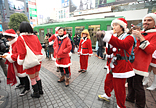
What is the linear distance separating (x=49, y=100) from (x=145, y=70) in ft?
8.08

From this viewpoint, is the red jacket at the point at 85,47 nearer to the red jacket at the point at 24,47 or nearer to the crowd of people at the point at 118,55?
the crowd of people at the point at 118,55

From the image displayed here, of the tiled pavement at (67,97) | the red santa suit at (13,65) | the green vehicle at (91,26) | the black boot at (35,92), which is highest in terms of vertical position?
the green vehicle at (91,26)

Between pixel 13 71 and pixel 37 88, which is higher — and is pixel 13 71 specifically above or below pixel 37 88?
above

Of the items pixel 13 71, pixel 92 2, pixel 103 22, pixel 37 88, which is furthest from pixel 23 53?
pixel 92 2

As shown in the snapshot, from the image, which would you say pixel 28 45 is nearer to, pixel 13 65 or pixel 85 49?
pixel 13 65

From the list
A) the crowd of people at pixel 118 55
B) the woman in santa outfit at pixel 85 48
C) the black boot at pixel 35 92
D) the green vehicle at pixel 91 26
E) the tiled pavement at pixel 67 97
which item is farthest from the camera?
the green vehicle at pixel 91 26

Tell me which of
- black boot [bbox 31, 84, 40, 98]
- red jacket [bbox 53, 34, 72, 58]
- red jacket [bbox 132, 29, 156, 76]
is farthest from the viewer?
red jacket [bbox 53, 34, 72, 58]

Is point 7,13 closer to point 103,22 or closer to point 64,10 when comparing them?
point 64,10

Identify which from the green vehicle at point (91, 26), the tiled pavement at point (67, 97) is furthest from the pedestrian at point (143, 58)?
the green vehicle at point (91, 26)

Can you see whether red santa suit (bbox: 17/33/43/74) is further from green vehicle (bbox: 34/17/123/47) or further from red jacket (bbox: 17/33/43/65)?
green vehicle (bbox: 34/17/123/47)

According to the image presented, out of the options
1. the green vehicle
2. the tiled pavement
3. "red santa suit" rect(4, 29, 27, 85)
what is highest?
the green vehicle

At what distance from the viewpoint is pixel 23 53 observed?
192 centimetres

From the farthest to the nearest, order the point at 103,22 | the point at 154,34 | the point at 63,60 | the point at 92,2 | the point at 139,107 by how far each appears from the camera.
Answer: the point at 92,2
the point at 103,22
the point at 63,60
the point at 139,107
the point at 154,34

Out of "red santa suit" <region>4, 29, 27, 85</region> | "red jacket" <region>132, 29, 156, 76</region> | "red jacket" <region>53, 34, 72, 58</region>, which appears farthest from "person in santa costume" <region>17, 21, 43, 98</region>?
"red jacket" <region>132, 29, 156, 76</region>
